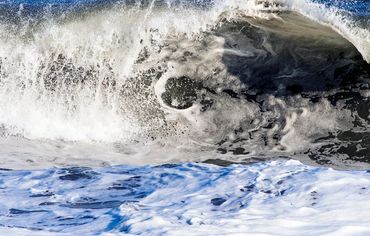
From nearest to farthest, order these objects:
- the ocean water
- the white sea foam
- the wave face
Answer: the white sea foam < the ocean water < the wave face

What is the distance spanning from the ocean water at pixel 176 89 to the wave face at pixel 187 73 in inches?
0.5

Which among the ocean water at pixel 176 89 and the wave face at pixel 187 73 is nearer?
the ocean water at pixel 176 89

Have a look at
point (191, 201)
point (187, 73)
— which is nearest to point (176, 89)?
point (187, 73)

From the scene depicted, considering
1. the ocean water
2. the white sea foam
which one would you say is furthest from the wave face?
the white sea foam

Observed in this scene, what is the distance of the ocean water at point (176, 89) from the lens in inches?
217

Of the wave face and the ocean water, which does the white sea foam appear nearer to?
the ocean water

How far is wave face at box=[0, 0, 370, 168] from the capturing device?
6297mm

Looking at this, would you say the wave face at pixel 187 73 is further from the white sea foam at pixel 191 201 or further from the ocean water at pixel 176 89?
the white sea foam at pixel 191 201

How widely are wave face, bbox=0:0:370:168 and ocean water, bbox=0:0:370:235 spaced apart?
0.04 ft

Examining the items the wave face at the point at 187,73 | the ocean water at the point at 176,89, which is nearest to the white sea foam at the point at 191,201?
the ocean water at the point at 176,89

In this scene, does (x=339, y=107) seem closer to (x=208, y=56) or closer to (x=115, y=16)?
(x=208, y=56)

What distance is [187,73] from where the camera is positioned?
710 cm

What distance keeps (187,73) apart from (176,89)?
0.83 feet

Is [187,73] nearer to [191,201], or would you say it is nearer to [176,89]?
[176,89]
